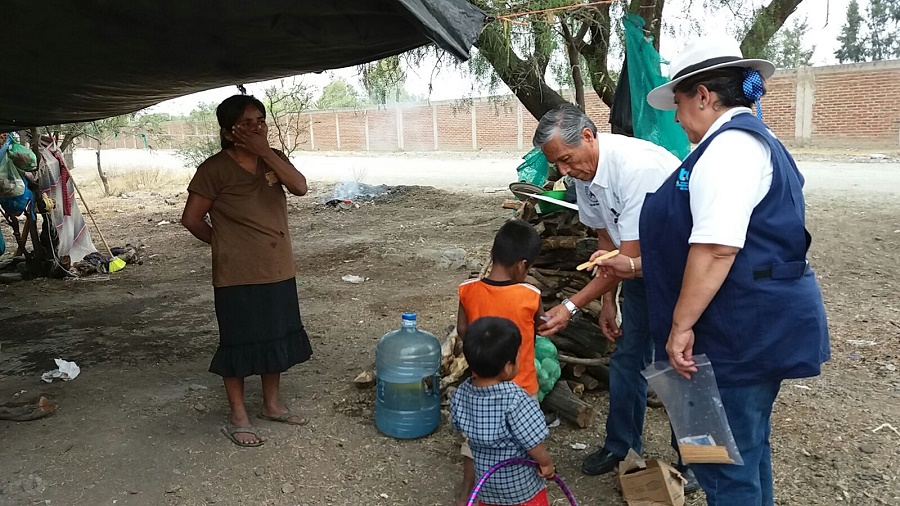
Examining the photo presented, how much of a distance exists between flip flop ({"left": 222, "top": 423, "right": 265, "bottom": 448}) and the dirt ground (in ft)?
0.15

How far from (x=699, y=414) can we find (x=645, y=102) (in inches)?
104

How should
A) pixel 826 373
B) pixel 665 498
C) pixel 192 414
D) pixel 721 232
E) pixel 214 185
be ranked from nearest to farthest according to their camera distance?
pixel 721 232, pixel 665 498, pixel 214 185, pixel 192 414, pixel 826 373

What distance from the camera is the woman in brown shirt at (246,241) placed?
327 cm

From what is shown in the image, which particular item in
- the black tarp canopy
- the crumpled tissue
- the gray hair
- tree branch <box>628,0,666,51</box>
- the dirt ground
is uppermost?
tree branch <box>628,0,666,51</box>

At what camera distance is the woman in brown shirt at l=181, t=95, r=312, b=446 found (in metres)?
3.27

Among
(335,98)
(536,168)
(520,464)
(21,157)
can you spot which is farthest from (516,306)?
(335,98)

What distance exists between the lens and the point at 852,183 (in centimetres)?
1253

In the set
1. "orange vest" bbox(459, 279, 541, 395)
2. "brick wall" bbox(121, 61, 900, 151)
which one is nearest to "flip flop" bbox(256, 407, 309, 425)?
"orange vest" bbox(459, 279, 541, 395)

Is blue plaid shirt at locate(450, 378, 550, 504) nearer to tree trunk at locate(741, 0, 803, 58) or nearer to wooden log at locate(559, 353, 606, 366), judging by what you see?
wooden log at locate(559, 353, 606, 366)

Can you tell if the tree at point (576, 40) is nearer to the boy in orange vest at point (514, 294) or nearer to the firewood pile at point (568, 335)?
the firewood pile at point (568, 335)

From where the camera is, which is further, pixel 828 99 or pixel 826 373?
pixel 828 99

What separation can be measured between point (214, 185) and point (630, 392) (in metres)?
2.22

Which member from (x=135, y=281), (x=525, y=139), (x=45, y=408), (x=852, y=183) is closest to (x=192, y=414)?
(x=45, y=408)

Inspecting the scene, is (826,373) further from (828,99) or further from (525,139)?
(525,139)
